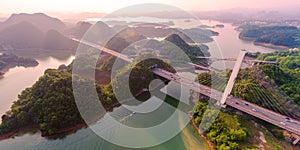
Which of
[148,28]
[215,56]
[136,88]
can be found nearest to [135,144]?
[136,88]

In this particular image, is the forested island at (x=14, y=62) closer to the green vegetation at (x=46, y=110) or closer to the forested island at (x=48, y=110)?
the forested island at (x=48, y=110)

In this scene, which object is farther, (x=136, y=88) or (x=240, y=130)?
(x=136, y=88)

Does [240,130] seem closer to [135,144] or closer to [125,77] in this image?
[135,144]

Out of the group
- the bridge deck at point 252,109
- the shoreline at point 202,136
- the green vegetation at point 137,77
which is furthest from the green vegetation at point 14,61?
the shoreline at point 202,136

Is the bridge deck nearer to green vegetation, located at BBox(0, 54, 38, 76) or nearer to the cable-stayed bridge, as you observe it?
the cable-stayed bridge

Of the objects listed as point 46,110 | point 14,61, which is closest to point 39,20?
→ point 14,61
